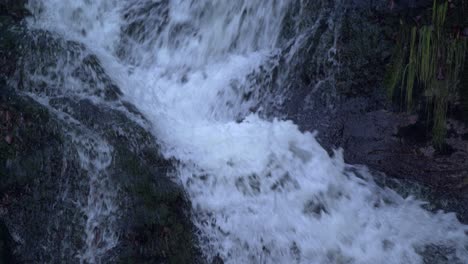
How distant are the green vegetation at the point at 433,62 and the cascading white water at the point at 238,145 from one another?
778mm

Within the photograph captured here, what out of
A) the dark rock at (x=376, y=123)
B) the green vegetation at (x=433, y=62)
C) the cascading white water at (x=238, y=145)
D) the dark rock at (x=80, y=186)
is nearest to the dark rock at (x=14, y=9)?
the cascading white water at (x=238, y=145)

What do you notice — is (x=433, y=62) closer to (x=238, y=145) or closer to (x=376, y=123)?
(x=376, y=123)

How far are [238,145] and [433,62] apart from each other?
169 centimetres

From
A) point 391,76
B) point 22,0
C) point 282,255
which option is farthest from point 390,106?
point 22,0

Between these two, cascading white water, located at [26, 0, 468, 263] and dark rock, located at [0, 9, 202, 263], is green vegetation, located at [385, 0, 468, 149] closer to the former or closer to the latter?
cascading white water, located at [26, 0, 468, 263]

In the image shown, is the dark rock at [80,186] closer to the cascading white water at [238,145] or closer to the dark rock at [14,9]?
the cascading white water at [238,145]

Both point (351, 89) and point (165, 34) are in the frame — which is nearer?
point (351, 89)

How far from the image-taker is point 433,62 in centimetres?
377

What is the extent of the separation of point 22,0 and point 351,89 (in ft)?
10.7

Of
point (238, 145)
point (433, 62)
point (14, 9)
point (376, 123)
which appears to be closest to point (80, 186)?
point (238, 145)

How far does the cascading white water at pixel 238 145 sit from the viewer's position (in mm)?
3816

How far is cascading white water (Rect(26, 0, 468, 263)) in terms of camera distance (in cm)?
382

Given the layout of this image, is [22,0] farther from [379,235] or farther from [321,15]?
[379,235]

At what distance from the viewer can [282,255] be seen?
3.76 metres
